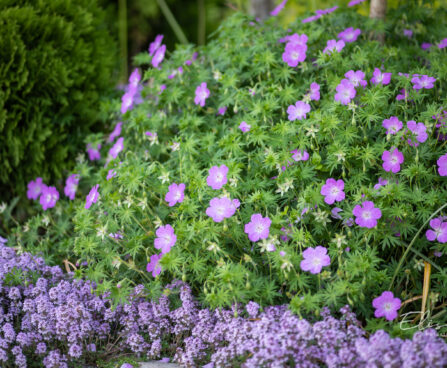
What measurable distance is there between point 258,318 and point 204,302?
27 cm

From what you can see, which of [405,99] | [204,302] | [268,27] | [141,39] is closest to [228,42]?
[268,27]

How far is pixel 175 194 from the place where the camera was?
93.2 inches

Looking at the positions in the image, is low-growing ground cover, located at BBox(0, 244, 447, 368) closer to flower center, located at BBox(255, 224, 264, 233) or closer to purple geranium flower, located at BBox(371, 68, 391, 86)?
flower center, located at BBox(255, 224, 264, 233)

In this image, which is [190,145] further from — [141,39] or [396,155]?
[141,39]

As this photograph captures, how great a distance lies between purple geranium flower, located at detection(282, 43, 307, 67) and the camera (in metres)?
2.78

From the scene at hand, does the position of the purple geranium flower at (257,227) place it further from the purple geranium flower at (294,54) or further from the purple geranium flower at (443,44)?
the purple geranium flower at (443,44)

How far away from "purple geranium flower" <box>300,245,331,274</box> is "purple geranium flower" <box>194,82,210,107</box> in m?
1.22

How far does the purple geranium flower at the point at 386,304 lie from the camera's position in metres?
1.98

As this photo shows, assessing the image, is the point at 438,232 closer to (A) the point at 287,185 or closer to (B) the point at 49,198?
(A) the point at 287,185

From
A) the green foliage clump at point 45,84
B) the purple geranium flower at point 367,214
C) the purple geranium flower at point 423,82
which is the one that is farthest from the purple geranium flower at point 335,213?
the green foliage clump at point 45,84

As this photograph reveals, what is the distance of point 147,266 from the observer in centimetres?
229

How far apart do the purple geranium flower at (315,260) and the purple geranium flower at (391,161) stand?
521 mm

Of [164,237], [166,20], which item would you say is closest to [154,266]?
[164,237]

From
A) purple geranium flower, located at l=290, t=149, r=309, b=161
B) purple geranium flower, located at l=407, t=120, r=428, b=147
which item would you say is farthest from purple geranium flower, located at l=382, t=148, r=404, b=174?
purple geranium flower, located at l=290, t=149, r=309, b=161
